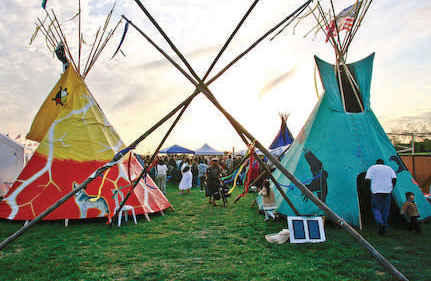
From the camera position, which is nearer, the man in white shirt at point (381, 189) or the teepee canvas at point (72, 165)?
the man in white shirt at point (381, 189)

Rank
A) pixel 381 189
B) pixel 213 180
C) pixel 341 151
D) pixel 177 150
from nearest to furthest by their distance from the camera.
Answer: pixel 381 189, pixel 341 151, pixel 213 180, pixel 177 150

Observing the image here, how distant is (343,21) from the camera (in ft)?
24.3

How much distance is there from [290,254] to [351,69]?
5676 millimetres

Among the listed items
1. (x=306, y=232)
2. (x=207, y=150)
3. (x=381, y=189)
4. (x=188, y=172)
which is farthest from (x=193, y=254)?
(x=207, y=150)

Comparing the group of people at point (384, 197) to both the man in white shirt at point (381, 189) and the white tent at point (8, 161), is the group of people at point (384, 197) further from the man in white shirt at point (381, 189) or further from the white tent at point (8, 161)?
the white tent at point (8, 161)

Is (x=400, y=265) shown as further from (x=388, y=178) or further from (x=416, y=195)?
(x=416, y=195)

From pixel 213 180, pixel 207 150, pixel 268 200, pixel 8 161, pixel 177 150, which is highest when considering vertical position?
pixel 207 150

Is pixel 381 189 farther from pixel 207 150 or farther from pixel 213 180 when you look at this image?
pixel 207 150

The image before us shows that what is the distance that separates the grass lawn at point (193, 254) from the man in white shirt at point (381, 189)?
0.34 m

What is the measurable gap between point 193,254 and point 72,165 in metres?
4.29

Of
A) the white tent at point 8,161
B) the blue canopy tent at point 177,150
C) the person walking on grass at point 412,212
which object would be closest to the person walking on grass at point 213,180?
the person walking on grass at point 412,212

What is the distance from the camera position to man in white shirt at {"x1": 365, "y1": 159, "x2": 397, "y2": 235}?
5859 millimetres

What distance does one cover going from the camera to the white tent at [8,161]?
985 centimetres

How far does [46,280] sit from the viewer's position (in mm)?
3672
